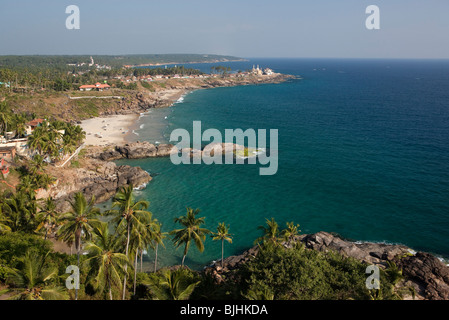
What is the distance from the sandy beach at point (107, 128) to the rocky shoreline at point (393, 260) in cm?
6393

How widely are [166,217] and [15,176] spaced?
1158 inches

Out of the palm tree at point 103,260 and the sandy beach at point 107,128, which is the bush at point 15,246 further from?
the sandy beach at point 107,128

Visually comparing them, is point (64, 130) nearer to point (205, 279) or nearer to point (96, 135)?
point (96, 135)

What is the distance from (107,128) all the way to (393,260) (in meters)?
97.1

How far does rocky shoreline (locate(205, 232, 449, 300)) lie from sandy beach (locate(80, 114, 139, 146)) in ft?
210

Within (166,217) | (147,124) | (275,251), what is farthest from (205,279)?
(147,124)

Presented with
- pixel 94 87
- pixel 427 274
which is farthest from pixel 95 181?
pixel 94 87

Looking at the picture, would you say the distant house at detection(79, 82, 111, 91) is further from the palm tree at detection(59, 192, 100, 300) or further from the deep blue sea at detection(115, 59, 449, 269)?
the palm tree at detection(59, 192, 100, 300)

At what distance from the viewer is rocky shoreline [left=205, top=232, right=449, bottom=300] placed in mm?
32781

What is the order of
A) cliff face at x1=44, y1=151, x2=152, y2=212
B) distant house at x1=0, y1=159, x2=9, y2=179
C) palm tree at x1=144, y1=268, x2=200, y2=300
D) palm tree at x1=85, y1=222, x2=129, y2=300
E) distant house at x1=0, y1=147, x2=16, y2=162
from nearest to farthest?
palm tree at x1=85, y1=222, x2=129, y2=300, palm tree at x1=144, y1=268, x2=200, y2=300, distant house at x1=0, y1=159, x2=9, y2=179, cliff face at x1=44, y1=151, x2=152, y2=212, distant house at x1=0, y1=147, x2=16, y2=162

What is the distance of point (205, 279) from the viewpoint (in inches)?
1091

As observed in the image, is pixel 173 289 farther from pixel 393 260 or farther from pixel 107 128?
pixel 107 128

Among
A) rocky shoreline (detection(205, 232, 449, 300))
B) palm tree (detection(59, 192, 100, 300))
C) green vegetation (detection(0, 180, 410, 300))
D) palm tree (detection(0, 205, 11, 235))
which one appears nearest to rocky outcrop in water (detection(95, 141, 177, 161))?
palm tree (detection(0, 205, 11, 235))

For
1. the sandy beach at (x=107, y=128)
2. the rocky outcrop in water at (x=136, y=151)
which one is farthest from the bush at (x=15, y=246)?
the sandy beach at (x=107, y=128)
